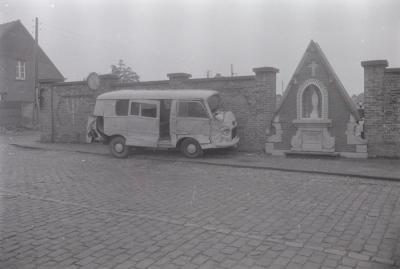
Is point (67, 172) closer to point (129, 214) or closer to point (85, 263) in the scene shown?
point (129, 214)

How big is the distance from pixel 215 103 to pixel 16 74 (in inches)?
1172

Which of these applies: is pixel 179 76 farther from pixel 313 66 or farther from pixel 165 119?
pixel 313 66

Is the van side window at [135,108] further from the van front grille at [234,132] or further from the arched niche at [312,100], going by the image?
the arched niche at [312,100]

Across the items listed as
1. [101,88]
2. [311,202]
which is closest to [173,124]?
[101,88]

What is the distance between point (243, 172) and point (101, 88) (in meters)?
9.66

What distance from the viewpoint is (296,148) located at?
Result: 45.1 feet

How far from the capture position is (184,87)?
16031 millimetres

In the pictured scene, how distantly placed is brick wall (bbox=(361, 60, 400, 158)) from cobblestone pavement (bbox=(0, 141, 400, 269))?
379cm

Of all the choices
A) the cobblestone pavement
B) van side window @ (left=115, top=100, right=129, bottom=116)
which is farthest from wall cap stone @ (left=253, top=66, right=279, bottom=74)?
the cobblestone pavement

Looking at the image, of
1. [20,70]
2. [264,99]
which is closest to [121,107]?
[264,99]

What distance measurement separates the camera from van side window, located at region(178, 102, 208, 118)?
44.5ft

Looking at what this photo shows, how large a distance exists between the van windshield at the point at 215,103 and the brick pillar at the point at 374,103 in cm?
490

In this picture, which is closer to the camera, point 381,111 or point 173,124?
point 381,111

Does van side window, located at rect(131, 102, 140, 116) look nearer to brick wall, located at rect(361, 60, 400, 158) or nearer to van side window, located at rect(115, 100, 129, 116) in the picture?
van side window, located at rect(115, 100, 129, 116)
